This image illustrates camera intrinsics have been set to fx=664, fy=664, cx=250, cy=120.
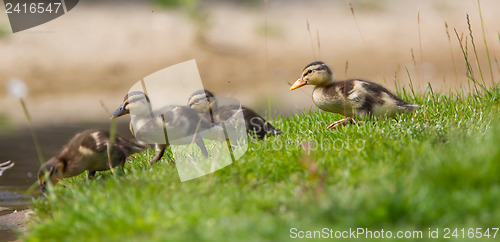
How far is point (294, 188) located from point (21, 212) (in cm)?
289

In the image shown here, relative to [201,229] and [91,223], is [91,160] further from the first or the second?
[201,229]

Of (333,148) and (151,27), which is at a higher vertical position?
(151,27)

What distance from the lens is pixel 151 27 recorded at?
1752 cm

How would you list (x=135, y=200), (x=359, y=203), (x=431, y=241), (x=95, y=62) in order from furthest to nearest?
(x=95, y=62), (x=135, y=200), (x=359, y=203), (x=431, y=241)

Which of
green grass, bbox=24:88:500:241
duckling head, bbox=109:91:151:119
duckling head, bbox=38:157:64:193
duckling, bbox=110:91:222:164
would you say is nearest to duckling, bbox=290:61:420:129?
green grass, bbox=24:88:500:241

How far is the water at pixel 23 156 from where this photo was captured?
20.9 feet

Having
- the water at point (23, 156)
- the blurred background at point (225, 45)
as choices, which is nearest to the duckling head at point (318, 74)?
the water at point (23, 156)

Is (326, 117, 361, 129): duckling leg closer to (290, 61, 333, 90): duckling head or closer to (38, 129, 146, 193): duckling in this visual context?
(290, 61, 333, 90): duckling head

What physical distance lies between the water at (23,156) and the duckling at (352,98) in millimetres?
2744

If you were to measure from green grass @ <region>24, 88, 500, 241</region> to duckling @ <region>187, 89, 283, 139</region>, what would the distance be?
99 centimetres

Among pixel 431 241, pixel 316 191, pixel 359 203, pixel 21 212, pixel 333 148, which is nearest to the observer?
pixel 431 241

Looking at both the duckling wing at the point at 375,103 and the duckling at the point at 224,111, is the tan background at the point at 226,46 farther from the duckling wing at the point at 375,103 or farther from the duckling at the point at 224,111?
the duckling wing at the point at 375,103

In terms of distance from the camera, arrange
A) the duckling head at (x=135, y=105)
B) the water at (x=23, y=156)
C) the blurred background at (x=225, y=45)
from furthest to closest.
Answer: the blurred background at (x=225, y=45)
the water at (x=23, y=156)
the duckling head at (x=135, y=105)

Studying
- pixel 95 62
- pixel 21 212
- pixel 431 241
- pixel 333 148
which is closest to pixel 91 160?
pixel 21 212
